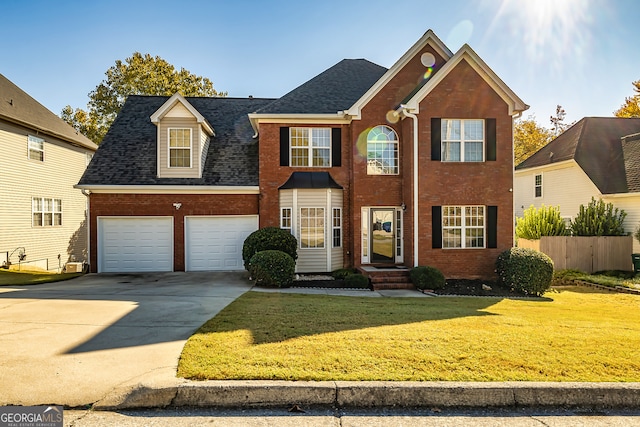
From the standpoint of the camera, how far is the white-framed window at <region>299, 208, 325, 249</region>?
15.7 metres

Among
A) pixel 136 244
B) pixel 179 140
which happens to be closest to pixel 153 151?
pixel 179 140

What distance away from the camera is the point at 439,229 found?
14.5 m

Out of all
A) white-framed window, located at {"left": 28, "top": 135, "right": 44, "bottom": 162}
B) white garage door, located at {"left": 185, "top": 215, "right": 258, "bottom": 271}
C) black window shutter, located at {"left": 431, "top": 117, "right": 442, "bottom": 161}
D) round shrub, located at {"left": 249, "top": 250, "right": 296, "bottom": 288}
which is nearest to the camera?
round shrub, located at {"left": 249, "top": 250, "right": 296, "bottom": 288}

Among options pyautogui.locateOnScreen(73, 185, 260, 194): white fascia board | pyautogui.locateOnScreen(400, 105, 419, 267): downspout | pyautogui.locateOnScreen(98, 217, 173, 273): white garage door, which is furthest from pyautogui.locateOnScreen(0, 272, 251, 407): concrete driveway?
pyautogui.locateOnScreen(400, 105, 419, 267): downspout

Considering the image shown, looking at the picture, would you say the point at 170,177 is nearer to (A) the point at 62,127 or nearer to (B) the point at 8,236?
(B) the point at 8,236

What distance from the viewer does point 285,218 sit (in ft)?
52.1

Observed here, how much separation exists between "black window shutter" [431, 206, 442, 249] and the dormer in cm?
961

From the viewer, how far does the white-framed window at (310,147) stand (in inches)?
630

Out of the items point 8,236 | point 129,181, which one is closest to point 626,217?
point 129,181

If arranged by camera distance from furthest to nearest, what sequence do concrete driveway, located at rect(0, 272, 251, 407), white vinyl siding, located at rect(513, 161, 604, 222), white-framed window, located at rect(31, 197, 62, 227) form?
white vinyl siding, located at rect(513, 161, 604, 222) < white-framed window, located at rect(31, 197, 62, 227) < concrete driveway, located at rect(0, 272, 251, 407)

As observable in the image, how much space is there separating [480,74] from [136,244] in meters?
15.1

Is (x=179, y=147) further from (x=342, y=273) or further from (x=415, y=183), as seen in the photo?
(x=415, y=183)

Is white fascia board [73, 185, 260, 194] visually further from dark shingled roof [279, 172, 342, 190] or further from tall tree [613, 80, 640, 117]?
tall tree [613, 80, 640, 117]

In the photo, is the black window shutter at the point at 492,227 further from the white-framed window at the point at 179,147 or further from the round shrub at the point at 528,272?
the white-framed window at the point at 179,147
